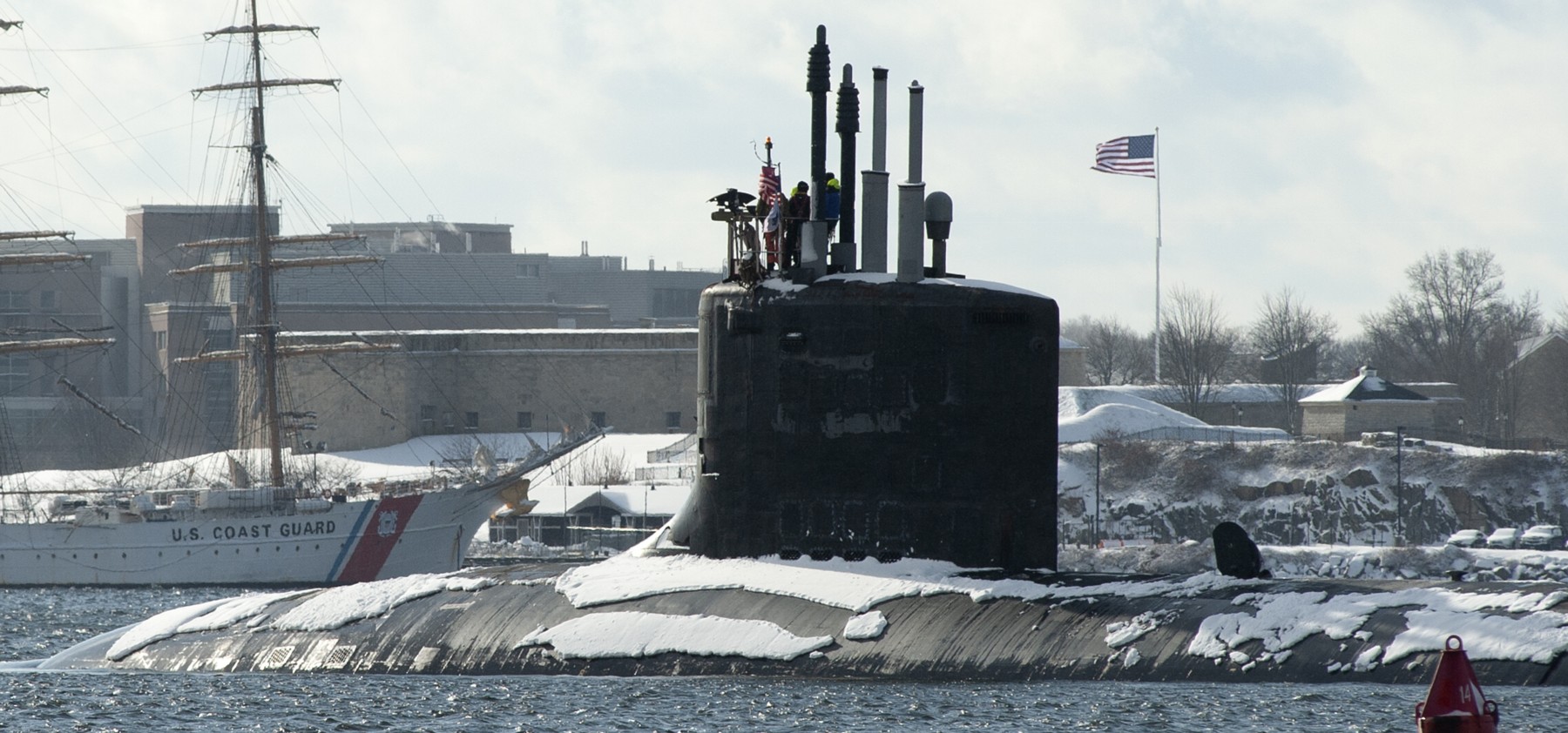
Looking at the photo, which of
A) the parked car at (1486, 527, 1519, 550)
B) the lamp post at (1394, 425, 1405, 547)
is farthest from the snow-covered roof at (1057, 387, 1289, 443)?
the parked car at (1486, 527, 1519, 550)

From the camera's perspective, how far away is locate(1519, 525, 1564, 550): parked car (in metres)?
48.5

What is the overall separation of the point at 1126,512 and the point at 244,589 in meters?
24.8

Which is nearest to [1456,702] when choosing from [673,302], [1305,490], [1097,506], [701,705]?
[701,705]

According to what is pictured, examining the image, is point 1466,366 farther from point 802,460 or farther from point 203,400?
point 802,460

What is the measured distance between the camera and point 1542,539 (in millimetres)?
48719

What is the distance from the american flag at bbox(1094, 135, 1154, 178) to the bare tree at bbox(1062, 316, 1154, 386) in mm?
56828

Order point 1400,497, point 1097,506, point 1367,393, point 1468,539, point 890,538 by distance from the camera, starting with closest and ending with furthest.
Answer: point 890,538, point 1468,539, point 1400,497, point 1097,506, point 1367,393

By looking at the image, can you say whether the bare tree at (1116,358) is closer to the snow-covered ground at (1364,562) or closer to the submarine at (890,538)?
the snow-covered ground at (1364,562)

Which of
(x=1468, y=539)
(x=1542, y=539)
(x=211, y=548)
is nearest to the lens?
(x=1542, y=539)

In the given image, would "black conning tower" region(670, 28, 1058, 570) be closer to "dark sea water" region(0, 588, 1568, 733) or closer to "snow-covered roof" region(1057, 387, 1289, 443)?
"dark sea water" region(0, 588, 1568, 733)

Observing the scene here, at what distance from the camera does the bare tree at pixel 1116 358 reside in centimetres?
11509

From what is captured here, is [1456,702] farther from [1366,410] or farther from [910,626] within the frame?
[1366,410]

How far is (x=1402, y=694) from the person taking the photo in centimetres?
1331

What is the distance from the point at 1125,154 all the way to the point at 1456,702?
4512 centimetres
